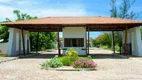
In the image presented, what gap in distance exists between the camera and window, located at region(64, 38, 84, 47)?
33.1m

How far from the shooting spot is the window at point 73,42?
3306 cm


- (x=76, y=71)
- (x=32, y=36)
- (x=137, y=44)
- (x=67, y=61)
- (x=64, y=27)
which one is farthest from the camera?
(x=32, y=36)

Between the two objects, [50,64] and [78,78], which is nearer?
[78,78]

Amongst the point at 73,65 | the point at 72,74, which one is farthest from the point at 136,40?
the point at 72,74

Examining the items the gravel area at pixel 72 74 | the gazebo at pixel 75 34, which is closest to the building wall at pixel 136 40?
the gazebo at pixel 75 34

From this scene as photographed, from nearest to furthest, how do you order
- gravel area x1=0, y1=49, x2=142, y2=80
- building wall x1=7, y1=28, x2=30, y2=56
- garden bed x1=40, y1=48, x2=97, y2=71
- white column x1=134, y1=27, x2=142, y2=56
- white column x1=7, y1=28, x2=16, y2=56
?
gravel area x1=0, y1=49, x2=142, y2=80
garden bed x1=40, y1=48, x2=97, y2=71
white column x1=134, y1=27, x2=142, y2=56
white column x1=7, y1=28, x2=16, y2=56
building wall x1=7, y1=28, x2=30, y2=56

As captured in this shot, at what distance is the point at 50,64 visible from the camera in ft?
57.7

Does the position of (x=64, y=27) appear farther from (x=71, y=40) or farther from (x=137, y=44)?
(x=137, y=44)

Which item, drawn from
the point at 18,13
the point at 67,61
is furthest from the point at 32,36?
the point at 67,61

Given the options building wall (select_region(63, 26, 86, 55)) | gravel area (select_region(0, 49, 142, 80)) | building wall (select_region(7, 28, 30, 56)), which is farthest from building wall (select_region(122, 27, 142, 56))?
gravel area (select_region(0, 49, 142, 80))

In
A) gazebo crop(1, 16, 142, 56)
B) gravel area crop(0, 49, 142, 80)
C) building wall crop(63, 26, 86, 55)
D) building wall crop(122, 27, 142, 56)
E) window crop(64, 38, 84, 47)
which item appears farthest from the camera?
building wall crop(63, 26, 86, 55)

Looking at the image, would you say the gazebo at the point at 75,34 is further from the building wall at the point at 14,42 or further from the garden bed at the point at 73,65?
the garden bed at the point at 73,65

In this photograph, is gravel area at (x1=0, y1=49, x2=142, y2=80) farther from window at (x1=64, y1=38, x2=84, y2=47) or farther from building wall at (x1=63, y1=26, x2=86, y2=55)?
building wall at (x1=63, y1=26, x2=86, y2=55)

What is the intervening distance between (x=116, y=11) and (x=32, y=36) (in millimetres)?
16049
